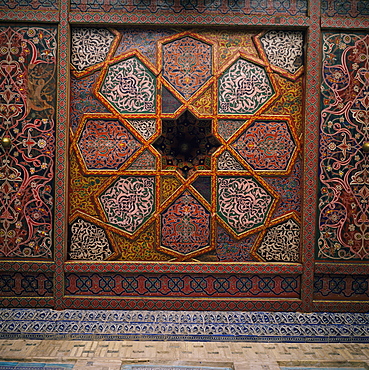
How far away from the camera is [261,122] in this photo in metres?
2.86

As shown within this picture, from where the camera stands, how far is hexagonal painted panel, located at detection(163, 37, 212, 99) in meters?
2.85

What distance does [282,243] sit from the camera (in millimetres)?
2871

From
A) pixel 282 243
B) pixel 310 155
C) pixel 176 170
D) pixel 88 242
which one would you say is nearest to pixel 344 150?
pixel 310 155

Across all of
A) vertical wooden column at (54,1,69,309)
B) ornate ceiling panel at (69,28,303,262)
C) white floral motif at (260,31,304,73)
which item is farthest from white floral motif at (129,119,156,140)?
white floral motif at (260,31,304,73)

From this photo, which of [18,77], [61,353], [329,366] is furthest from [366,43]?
[61,353]

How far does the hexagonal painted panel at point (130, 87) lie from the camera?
2.84m

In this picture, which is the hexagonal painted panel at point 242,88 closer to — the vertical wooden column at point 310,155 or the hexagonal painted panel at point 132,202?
the vertical wooden column at point 310,155

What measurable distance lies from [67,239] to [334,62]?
289cm

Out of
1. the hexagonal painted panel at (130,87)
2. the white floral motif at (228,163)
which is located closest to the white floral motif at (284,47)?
the white floral motif at (228,163)

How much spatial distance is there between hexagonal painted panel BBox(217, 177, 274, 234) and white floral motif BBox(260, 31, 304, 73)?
1134mm

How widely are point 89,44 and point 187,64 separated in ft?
2.99

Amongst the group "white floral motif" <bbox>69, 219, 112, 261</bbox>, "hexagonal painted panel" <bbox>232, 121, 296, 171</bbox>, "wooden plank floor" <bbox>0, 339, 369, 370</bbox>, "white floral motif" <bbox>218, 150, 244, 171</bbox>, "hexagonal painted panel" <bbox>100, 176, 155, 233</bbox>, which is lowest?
"wooden plank floor" <bbox>0, 339, 369, 370</bbox>

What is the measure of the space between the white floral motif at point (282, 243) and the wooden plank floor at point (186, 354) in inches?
28.9

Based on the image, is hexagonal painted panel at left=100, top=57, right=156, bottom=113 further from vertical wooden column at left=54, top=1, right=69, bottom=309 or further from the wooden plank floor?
the wooden plank floor
